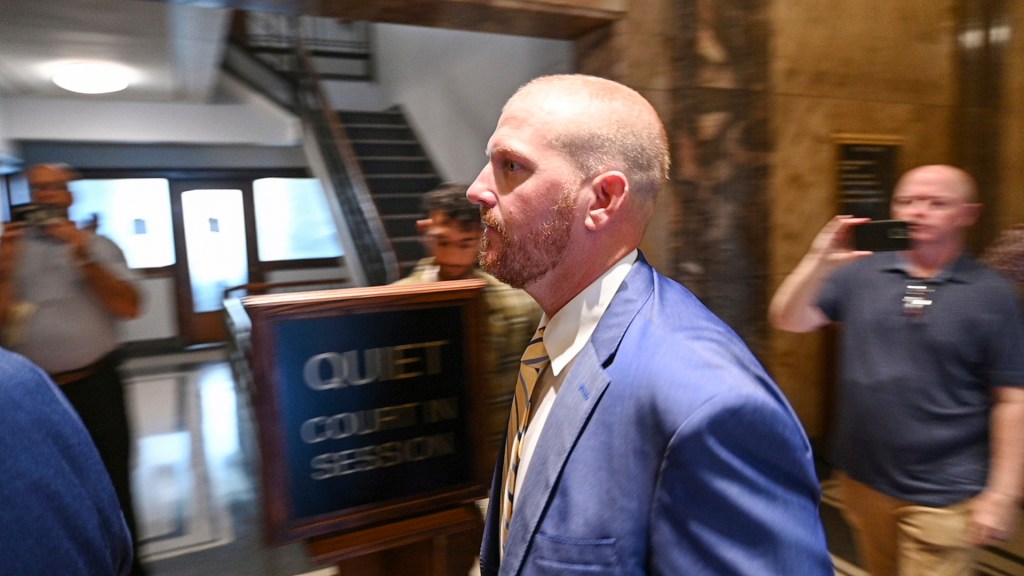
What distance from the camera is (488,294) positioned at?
175 cm

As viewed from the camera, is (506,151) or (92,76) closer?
(506,151)

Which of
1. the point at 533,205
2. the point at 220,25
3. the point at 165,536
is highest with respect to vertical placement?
the point at 220,25

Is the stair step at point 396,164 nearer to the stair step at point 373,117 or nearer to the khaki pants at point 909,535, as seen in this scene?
the stair step at point 373,117

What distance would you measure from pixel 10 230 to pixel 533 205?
7.72 ft

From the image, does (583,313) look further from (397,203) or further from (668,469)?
(397,203)

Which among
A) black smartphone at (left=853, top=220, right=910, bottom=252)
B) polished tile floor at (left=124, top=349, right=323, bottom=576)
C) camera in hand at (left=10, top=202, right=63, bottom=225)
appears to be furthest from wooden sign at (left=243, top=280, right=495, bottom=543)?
camera in hand at (left=10, top=202, right=63, bottom=225)

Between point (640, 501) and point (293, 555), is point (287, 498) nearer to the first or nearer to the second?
point (640, 501)

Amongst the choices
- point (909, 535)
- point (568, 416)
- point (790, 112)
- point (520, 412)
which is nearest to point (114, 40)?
point (790, 112)

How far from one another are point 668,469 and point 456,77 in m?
6.45

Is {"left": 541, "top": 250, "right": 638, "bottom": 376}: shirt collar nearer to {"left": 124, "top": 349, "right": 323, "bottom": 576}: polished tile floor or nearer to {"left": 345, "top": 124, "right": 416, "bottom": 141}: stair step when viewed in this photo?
{"left": 124, "top": 349, "right": 323, "bottom": 576}: polished tile floor

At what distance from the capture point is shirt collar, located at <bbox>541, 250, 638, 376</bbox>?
99cm

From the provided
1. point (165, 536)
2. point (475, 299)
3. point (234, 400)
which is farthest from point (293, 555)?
point (234, 400)

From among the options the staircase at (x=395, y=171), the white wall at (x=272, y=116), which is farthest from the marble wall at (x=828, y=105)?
the staircase at (x=395, y=171)

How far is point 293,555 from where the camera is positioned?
10.6 feet
